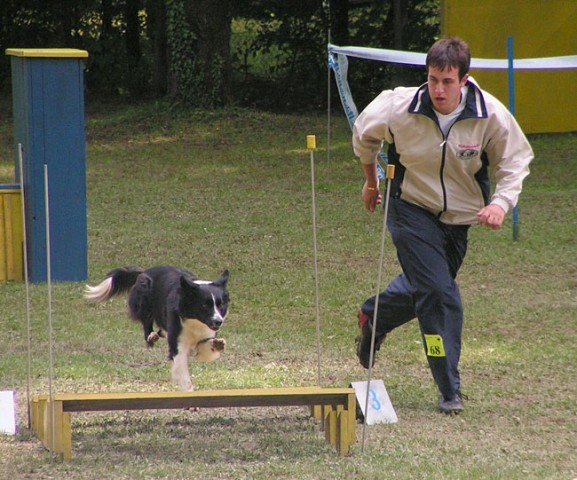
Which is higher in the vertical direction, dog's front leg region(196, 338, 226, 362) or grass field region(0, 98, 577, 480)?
dog's front leg region(196, 338, 226, 362)

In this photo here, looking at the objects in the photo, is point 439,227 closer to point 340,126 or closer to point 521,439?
point 521,439

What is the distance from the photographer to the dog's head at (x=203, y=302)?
17.3ft

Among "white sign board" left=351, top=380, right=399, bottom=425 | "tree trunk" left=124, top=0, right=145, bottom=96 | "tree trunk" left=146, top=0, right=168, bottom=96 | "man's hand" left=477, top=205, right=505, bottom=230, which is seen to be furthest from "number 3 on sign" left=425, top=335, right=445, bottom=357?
"tree trunk" left=124, top=0, right=145, bottom=96

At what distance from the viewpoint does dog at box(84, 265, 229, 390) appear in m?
5.29

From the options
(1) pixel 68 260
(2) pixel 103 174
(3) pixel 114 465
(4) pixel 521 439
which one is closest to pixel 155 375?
(3) pixel 114 465

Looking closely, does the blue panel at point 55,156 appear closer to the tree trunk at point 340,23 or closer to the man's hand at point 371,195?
the man's hand at point 371,195

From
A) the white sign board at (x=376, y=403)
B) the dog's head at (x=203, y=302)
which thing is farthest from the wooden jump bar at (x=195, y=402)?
the dog's head at (x=203, y=302)

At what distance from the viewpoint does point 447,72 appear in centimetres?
507

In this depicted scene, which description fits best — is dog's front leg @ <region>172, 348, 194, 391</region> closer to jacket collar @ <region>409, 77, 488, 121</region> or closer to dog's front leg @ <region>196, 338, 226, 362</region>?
dog's front leg @ <region>196, 338, 226, 362</region>

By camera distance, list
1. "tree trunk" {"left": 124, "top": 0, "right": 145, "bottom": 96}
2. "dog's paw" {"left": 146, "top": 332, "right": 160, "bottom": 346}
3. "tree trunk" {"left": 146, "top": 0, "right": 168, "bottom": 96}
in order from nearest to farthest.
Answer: "dog's paw" {"left": 146, "top": 332, "right": 160, "bottom": 346}
"tree trunk" {"left": 146, "top": 0, "right": 168, "bottom": 96}
"tree trunk" {"left": 124, "top": 0, "right": 145, "bottom": 96}

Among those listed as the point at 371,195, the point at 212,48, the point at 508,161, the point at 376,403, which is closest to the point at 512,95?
the point at 371,195

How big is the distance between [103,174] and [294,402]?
1152 cm

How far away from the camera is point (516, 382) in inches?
242

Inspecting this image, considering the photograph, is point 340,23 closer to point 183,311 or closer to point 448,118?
point 448,118
